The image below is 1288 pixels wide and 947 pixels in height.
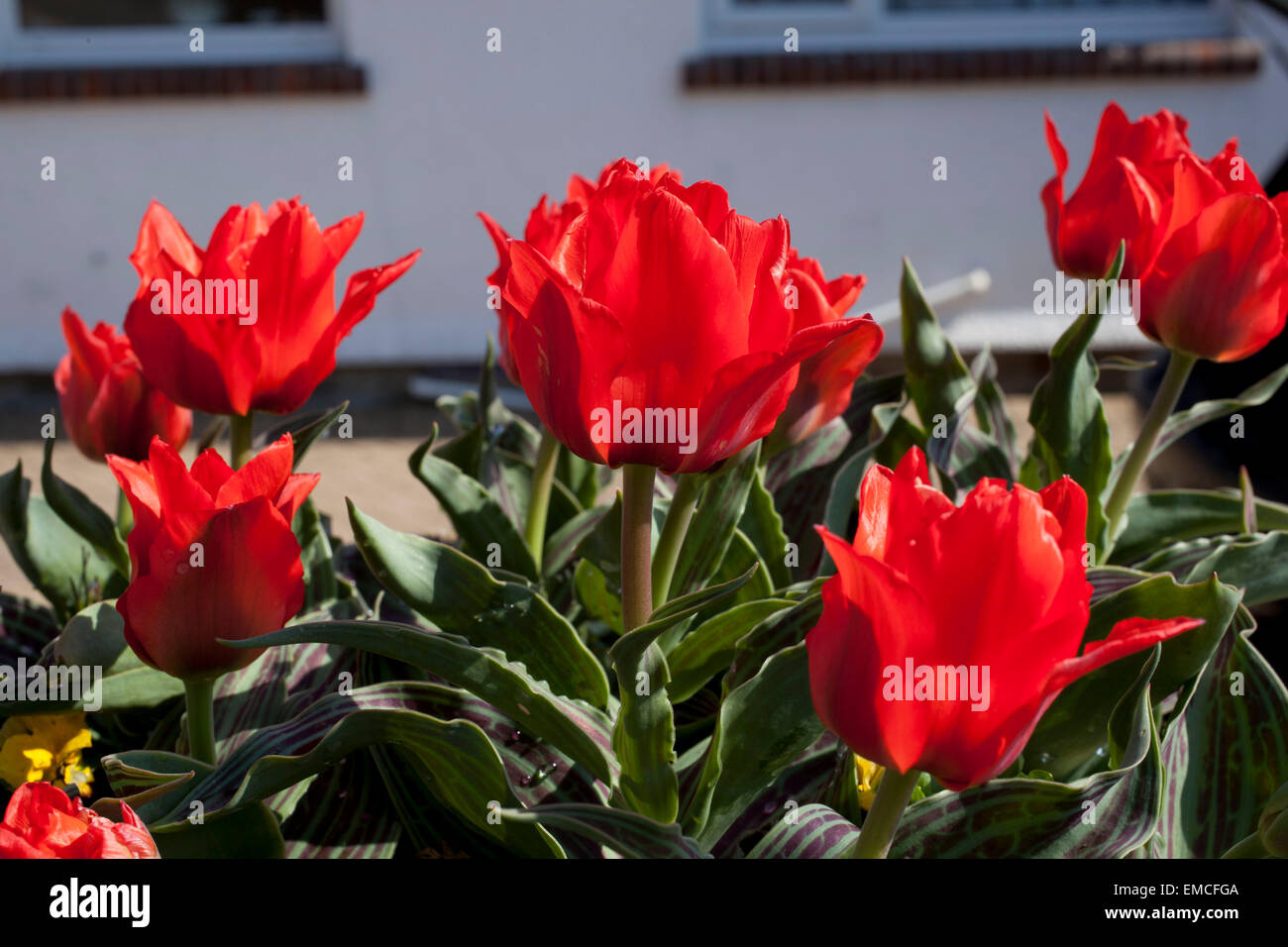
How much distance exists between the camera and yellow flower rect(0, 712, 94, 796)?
828mm

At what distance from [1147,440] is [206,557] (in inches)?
26.7

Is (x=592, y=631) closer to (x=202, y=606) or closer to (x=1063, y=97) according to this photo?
(x=202, y=606)

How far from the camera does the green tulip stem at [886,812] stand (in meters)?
0.57

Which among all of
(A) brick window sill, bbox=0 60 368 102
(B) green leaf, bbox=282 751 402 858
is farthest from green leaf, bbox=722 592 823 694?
(A) brick window sill, bbox=0 60 368 102

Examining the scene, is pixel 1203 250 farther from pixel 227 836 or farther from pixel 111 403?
pixel 111 403

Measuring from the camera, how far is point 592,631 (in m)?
1.00

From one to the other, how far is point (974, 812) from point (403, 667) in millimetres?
360

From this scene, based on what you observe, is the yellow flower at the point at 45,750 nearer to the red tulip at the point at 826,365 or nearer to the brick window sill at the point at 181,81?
the red tulip at the point at 826,365

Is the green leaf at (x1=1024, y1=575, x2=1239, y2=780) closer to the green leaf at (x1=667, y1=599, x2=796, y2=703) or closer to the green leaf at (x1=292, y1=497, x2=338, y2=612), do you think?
the green leaf at (x1=667, y1=599, x2=796, y2=703)

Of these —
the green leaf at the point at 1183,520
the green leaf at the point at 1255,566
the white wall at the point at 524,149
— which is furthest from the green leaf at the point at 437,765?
the white wall at the point at 524,149

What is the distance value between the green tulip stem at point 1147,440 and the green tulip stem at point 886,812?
0.45m

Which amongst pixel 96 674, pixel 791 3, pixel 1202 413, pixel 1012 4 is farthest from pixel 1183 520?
pixel 1012 4

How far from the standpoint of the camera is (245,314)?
2.70ft
